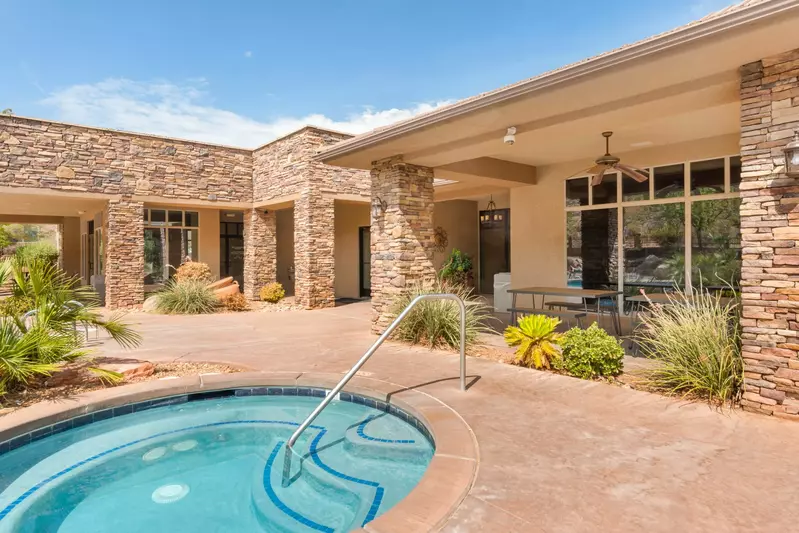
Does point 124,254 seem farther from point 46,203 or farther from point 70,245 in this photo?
point 70,245

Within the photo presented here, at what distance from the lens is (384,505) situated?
304cm

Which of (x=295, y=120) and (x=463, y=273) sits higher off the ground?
(x=295, y=120)

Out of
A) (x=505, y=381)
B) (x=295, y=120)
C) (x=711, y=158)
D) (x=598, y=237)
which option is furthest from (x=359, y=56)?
(x=295, y=120)

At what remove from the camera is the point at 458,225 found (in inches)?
579

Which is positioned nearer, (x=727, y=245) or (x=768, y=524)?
(x=768, y=524)

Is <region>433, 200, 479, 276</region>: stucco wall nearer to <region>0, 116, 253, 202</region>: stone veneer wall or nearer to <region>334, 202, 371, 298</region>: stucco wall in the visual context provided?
<region>334, 202, 371, 298</region>: stucco wall

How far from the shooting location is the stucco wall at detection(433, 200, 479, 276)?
14.4 metres

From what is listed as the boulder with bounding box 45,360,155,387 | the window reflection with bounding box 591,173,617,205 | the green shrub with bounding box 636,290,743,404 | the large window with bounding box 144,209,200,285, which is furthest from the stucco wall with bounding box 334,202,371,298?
the green shrub with bounding box 636,290,743,404

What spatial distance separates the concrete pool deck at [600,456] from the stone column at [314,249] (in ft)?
22.5

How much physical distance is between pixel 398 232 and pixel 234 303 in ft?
22.5

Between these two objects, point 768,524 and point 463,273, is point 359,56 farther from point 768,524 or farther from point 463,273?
point 768,524

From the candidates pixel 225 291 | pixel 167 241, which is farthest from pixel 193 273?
pixel 167 241

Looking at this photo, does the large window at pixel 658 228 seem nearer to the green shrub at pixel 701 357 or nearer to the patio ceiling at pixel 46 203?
the green shrub at pixel 701 357

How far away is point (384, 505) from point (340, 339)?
15.1ft
